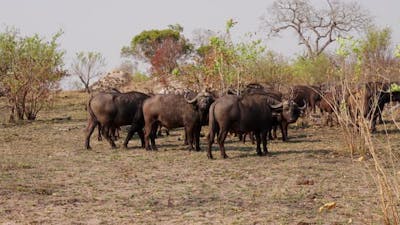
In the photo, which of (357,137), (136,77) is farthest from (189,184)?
(136,77)

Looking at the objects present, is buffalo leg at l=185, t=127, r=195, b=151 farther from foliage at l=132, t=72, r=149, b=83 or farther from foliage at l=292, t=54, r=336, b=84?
foliage at l=132, t=72, r=149, b=83

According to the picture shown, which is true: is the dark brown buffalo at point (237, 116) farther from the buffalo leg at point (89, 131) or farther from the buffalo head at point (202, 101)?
the buffalo leg at point (89, 131)

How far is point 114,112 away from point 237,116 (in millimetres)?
3510

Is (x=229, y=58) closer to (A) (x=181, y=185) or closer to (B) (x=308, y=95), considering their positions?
(B) (x=308, y=95)

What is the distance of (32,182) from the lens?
33.7 ft

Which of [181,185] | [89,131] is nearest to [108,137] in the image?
[89,131]

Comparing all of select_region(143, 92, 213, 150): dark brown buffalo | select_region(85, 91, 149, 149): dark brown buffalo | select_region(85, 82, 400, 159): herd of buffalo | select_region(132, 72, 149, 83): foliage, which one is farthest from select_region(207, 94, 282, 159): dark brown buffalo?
select_region(132, 72, 149, 83): foliage

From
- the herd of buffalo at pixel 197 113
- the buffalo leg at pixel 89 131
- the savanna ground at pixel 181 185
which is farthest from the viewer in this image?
the buffalo leg at pixel 89 131

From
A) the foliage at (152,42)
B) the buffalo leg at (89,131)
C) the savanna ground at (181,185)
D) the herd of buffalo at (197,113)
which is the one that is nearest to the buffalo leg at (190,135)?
the herd of buffalo at (197,113)

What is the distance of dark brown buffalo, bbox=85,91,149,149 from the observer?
15.2 metres

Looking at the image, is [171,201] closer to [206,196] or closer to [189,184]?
[206,196]

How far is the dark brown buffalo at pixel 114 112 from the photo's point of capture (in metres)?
15.2

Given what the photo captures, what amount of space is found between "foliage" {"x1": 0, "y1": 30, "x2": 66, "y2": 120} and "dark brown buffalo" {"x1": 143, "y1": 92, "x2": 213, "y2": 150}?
32.8ft

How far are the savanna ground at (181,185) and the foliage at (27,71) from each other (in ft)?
24.9
